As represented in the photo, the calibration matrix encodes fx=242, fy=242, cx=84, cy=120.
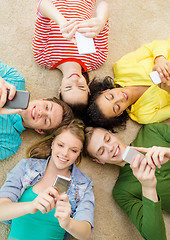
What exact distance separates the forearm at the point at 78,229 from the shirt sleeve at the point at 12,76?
2.99ft

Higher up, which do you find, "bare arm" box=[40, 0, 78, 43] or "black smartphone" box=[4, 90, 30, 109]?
"bare arm" box=[40, 0, 78, 43]

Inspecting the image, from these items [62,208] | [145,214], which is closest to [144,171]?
[145,214]

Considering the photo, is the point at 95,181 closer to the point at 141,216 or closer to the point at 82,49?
the point at 141,216

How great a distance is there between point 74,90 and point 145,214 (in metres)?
0.85

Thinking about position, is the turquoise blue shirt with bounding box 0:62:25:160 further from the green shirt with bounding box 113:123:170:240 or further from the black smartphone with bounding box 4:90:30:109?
the green shirt with bounding box 113:123:170:240

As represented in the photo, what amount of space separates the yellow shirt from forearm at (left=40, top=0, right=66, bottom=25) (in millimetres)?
598

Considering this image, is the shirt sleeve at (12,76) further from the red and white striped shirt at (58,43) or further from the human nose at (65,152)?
the human nose at (65,152)

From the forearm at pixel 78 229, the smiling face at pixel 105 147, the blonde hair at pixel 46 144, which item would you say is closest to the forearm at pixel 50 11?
the blonde hair at pixel 46 144

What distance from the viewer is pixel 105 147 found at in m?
1.53

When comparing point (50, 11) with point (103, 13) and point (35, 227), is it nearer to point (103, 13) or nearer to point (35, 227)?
point (103, 13)

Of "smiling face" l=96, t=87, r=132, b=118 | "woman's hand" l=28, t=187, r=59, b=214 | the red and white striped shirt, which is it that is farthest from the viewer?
the red and white striped shirt

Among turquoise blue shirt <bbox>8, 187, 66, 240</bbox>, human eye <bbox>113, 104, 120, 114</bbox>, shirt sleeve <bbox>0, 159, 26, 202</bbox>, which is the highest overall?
human eye <bbox>113, 104, 120, 114</bbox>

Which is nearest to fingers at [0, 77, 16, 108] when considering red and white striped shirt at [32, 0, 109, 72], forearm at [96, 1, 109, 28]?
red and white striped shirt at [32, 0, 109, 72]

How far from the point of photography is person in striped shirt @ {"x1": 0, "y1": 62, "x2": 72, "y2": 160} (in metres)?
1.49
